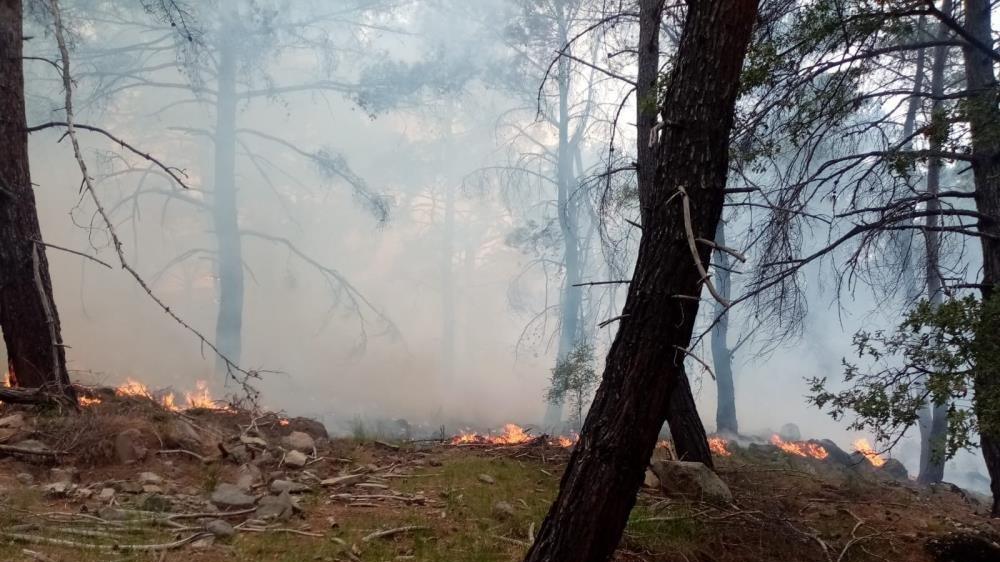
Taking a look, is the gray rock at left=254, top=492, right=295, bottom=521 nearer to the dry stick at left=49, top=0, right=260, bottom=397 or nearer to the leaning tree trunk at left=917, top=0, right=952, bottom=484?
the dry stick at left=49, top=0, right=260, bottom=397

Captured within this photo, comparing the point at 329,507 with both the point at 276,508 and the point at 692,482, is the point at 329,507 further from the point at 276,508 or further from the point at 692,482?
the point at 692,482

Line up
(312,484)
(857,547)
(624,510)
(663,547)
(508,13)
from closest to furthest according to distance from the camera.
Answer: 1. (624,510)
2. (663,547)
3. (857,547)
4. (312,484)
5. (508,13)

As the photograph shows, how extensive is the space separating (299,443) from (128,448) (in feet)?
4.77

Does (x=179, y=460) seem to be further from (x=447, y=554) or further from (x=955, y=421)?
(x=955, y=421)

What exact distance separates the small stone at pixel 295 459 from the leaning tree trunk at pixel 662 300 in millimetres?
2825

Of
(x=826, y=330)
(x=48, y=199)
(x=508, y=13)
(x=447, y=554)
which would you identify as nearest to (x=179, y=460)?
(x=447, y=554)

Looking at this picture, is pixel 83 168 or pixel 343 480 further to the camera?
pixel 343 480

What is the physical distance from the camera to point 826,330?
31469 millimetres

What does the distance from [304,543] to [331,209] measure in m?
24.1

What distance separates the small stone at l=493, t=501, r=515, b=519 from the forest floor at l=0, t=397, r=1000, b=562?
16mm

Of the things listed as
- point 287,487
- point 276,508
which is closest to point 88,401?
point 287,487

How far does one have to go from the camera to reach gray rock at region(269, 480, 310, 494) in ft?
13.4

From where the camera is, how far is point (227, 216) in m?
17.1

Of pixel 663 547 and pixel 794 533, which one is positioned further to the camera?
pixel 794 533
